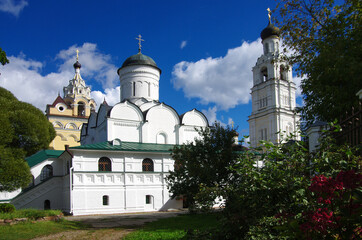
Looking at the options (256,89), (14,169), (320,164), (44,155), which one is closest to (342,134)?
(320,164)

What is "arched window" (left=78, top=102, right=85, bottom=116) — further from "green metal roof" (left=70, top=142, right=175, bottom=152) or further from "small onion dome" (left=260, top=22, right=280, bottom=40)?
"green metal roof" (left=70, top=142, right=175, bottom=152)

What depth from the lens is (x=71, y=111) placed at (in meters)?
53.8

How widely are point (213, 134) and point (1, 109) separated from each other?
11543 mm

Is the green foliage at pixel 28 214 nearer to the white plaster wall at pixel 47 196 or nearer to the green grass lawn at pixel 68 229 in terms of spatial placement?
the green grass lawn at pixel 68 229

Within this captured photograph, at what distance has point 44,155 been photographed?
75.7 feet

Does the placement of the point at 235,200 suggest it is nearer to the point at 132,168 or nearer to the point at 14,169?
the point at 14,169

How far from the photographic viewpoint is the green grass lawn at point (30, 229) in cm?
1003

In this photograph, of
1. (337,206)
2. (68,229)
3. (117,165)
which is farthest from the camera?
(117,165)

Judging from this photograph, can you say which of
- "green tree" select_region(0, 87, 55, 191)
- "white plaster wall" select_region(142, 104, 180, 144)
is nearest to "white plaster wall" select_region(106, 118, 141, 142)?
"white plaster wall" select_region(142, 104, 180, 144)

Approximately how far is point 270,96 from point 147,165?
802 inches

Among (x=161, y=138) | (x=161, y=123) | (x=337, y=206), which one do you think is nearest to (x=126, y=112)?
(x=161, y=123)

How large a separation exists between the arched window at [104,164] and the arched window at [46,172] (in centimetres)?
→ 550

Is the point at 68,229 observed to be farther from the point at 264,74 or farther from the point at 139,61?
the point at 264,74

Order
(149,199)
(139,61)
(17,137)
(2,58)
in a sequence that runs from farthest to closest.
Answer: (139,61), (149,199), (17,137), (2,58)
